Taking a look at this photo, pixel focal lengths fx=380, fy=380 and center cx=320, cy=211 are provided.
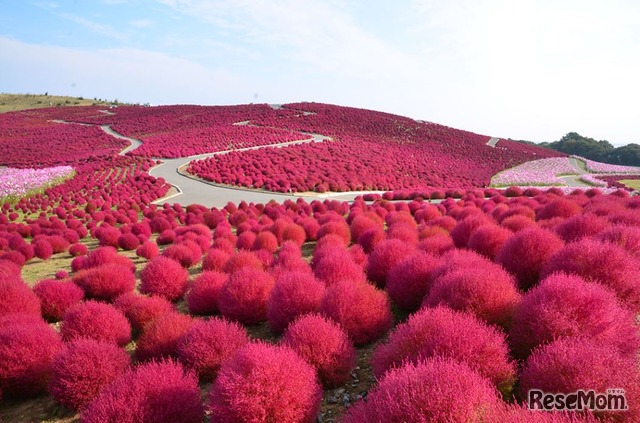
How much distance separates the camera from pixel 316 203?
16.9 m

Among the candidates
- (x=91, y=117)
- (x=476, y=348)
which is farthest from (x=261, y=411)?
(x=91, y=117)

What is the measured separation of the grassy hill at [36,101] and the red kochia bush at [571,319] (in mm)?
95670

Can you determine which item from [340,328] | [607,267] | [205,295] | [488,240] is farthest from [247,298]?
[607,267]

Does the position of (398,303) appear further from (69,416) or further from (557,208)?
(557,208)

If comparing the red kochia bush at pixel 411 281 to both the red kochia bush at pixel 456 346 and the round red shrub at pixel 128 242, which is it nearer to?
the red kochia bush at pixel 456 346

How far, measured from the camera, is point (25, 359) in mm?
4426

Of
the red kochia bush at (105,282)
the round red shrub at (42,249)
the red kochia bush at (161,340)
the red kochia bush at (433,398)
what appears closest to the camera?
the red kochia bush at (433,398)

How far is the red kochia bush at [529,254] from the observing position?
5168mm

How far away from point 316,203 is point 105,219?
9104 millimetres

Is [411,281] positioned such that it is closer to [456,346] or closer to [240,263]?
[456,346]

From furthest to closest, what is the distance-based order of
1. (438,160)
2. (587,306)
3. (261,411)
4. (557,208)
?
(438,160)
(557,208)
(587,306)
(261,411)

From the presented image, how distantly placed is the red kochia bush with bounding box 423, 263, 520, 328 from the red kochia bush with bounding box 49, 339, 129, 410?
3.60m

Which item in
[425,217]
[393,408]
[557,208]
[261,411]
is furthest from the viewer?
[425,217]

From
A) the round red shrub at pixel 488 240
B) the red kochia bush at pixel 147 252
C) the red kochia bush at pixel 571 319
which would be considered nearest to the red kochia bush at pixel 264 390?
the red kochia bush at pixel 571 319
